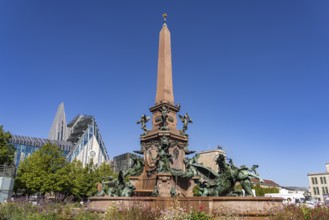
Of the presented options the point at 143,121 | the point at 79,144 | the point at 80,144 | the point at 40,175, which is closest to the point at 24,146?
the point at 79,144

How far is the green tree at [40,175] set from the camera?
34.8 metres

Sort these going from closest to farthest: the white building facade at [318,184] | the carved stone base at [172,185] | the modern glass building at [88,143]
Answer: the carved stone base at [172,185] < the modern glass building at [88,143] < the white building facade at [318,184]

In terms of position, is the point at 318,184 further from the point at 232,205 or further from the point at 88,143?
the point at 232,205

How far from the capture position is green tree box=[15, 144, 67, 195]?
34.8 m

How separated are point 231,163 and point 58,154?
108ft

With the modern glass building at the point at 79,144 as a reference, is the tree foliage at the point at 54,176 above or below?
below

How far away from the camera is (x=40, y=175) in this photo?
1393 inches

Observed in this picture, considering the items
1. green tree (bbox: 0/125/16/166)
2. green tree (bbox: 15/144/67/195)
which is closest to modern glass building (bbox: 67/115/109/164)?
green tree (bbox: 15/144/67/195)

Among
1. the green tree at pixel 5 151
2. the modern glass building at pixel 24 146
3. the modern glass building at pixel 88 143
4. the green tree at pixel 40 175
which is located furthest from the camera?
the modern glass building at pixel 88 143

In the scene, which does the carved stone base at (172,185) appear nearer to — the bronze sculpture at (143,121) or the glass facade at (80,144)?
the bronze sculpture at (143,121)

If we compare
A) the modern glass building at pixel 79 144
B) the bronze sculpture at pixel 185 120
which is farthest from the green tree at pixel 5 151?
the modern glass building at pixel 79 144

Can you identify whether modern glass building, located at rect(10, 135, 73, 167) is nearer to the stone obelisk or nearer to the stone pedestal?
the stone obelisk

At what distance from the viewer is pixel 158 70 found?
21750 millimetres

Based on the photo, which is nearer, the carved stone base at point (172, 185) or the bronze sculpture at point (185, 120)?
the carved stone base at point (172, 185)
